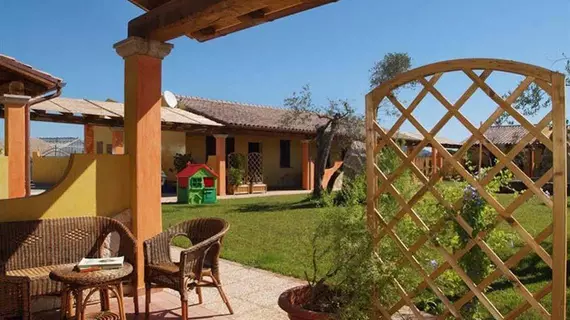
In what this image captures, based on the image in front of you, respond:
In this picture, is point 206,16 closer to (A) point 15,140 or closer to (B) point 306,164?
(A) point 15,140

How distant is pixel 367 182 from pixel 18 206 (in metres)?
2.86

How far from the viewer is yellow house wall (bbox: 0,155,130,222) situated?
3.66m

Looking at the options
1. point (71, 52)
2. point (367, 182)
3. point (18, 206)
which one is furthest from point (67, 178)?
point (71, 52)

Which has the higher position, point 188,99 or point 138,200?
point 188,99

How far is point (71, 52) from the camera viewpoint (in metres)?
8.99

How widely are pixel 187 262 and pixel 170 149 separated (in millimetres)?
15343

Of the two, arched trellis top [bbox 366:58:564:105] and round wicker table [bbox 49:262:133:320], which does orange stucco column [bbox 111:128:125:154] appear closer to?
round wicker table [bbox 49:262:133:320]

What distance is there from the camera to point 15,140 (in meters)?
7.47

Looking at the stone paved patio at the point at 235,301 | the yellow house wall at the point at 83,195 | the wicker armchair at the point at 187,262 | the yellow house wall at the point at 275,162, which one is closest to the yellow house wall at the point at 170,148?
the yellow house wall at the point at 275,162

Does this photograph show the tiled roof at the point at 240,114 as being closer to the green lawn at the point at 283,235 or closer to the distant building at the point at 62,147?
the green lawn at the point at 283,235

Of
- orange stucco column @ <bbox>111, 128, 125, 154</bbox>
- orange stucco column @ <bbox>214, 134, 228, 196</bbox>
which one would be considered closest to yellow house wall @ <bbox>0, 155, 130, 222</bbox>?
orange stucco column @ <bbox>111, 128, 125, 154</bbox>

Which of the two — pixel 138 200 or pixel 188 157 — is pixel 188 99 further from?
pixel 138 200

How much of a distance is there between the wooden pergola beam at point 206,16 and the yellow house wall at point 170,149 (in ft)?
45.4

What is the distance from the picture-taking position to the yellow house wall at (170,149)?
17.9m
